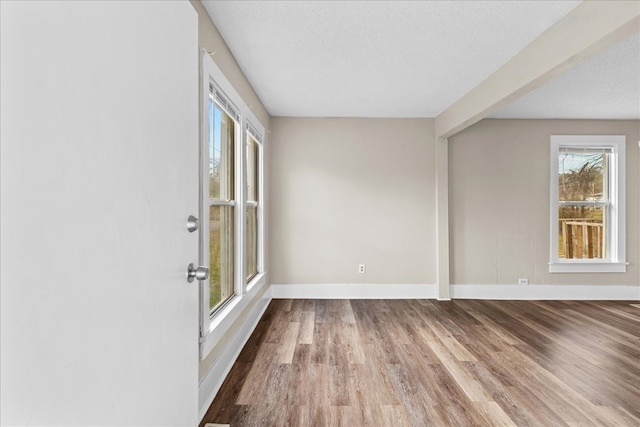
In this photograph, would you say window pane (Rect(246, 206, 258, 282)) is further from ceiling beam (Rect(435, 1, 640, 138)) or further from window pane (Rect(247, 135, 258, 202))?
ceiling beam (Rect(435, 1, 640, 138))

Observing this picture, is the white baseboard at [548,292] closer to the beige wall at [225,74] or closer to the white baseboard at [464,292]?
the white baseboard at [464,292]

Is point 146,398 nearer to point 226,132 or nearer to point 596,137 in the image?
point 226,132

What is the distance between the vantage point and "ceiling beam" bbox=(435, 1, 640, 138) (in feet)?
6.15

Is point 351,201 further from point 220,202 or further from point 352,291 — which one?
point 220,202

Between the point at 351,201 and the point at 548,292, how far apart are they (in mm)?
2838

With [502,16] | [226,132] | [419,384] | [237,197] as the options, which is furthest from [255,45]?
[419,384]

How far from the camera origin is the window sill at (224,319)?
201cm

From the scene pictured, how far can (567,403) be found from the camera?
2.10 metres

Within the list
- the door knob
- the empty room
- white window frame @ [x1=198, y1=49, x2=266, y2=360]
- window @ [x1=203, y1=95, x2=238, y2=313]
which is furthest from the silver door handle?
window @ [x1=203, y1=95, x2=238, y2=313]

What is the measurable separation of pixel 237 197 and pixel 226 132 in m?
0.56

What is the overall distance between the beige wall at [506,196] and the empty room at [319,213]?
29mm

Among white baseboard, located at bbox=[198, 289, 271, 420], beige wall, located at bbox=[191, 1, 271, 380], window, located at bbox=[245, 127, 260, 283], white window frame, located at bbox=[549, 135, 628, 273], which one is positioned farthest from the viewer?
white window frame, located at bbox=[549, 135, 628, 273]

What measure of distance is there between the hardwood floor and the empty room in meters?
0.02

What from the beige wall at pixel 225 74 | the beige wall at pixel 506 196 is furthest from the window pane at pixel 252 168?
the beige wall at pixel 506 196
